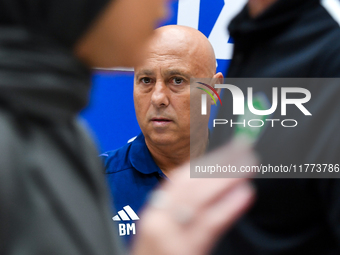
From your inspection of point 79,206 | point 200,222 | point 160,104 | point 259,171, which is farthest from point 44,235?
point 160,104

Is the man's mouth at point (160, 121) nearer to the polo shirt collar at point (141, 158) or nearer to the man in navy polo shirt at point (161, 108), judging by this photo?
the man in navy polo shirt at point (161, 108)

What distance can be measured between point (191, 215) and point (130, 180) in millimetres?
1469

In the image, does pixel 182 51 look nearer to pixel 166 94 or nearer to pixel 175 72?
pixel 175 72

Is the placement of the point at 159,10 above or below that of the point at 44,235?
above

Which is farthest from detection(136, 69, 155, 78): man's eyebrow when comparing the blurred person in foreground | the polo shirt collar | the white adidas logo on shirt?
the blurred person in foreground

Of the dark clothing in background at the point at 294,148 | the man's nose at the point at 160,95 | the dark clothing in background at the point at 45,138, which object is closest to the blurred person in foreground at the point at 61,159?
the dark clothing in background at the point at 45,138

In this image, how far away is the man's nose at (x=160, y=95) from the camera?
6.15 ft

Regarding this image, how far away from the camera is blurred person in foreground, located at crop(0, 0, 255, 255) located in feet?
1.40

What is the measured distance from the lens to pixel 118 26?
0.52 m

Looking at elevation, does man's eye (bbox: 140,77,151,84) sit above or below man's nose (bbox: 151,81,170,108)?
above

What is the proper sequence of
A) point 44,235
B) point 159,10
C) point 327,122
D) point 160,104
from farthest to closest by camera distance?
point 160,104, point 327,122, point 159,10, point 44,235

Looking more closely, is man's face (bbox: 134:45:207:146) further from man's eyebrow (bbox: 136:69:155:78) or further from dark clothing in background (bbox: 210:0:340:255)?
dark clothing in background (bbox: 210:0:340:255)

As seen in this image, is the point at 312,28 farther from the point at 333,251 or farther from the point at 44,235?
the point at 44,235

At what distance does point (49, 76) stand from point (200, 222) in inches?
10.0
